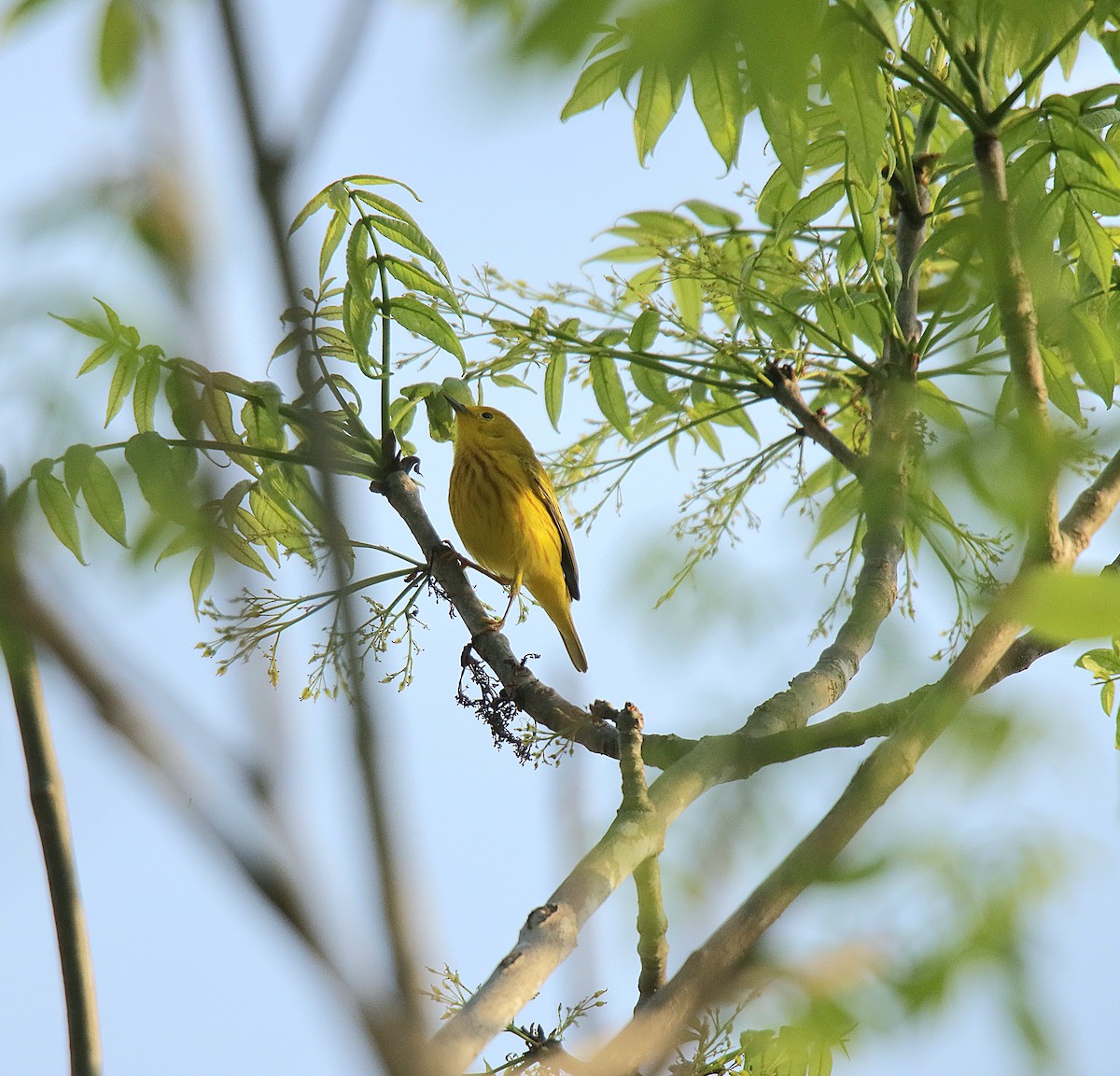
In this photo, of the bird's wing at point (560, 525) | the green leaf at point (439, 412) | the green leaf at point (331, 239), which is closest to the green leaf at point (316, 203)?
the green leaf at point (331, 239)

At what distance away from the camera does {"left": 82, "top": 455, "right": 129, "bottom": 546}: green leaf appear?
259cm

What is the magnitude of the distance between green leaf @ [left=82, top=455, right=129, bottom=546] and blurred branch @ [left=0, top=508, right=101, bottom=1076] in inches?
32.3

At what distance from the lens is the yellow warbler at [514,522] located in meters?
5.91

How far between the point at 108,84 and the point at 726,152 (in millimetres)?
1352

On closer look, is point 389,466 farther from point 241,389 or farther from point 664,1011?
point 664,1011

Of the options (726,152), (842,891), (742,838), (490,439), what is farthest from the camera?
(490,439)

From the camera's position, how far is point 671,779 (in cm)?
220

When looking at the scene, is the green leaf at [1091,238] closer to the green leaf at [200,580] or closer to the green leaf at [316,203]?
the green leaf at [316,203]

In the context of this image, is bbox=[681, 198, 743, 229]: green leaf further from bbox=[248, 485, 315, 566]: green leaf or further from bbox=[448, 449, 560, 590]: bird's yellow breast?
bbox=[448, 449, 560, 590]: bird's yellow breast

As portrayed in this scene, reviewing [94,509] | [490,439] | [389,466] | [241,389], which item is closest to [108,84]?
[94,509]

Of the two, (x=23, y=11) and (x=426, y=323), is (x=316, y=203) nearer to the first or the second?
(x=426, y=323)

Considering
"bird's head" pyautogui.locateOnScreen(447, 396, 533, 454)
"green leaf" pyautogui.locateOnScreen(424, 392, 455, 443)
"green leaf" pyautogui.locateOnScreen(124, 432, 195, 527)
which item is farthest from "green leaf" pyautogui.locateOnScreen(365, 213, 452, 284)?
"bird's head" pyautogui.locateOnScreen(447, 396, 533, 454)

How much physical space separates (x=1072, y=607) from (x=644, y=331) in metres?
2.30

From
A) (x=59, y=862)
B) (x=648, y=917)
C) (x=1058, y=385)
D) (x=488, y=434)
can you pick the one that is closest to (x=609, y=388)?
(x=1058, y=385)
